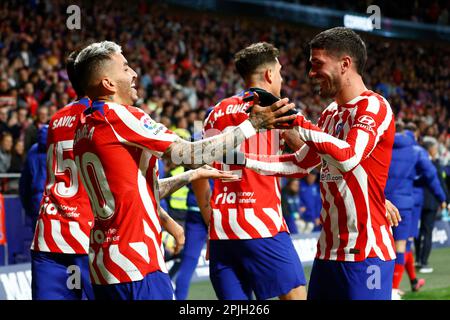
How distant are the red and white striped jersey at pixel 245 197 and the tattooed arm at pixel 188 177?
0.91m

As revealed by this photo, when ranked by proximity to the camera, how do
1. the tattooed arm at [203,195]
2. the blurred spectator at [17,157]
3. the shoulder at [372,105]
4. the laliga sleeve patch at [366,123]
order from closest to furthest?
the laliga sleeve patch at [366,123] < the shoulder at [372,105] < the tattooed arm at [203,195] < the blurred spectator at [17,157]

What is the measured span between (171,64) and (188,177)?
15.1m

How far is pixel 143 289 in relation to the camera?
3814mm

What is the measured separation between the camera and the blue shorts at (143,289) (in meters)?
3.81

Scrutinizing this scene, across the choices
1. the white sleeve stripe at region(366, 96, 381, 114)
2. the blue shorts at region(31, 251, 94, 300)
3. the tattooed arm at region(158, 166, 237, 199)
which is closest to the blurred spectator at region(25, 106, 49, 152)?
the blue shorts at region(31, 251, 94, 300)

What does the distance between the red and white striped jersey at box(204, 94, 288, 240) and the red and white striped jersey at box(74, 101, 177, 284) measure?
4.94 ft

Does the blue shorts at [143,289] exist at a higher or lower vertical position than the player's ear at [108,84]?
lower

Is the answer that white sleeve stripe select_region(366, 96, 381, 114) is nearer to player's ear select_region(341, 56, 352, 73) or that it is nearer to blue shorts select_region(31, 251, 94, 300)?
player's ear select_region(341, 56, 352, 73)

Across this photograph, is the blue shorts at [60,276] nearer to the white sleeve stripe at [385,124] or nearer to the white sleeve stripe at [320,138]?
the white sleeve stripe at [320,138]

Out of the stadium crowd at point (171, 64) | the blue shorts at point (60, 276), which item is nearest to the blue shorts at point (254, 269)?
the blue shorts at point (60, 276)

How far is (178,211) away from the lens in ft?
33.3

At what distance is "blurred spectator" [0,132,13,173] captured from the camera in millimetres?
11125
